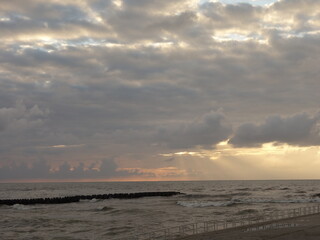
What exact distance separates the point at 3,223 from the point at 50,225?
8283 mm

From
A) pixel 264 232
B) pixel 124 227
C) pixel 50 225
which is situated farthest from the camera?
pixel 50 225

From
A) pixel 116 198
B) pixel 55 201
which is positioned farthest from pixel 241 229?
pixel 116 198

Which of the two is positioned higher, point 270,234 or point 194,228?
point 270,234

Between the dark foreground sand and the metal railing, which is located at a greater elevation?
the dark foreground sand

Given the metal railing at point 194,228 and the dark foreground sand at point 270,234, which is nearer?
the dark foreground sand at point 270,234

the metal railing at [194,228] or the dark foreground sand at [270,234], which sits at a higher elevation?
the dark foreground sand at [270,234]

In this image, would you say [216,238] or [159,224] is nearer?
[216,238]

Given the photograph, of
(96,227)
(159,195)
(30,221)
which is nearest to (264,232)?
(96,227)

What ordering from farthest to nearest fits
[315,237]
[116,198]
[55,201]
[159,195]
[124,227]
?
[159,195] → [116,198] → [55,201] → [124,227] → [315,237]

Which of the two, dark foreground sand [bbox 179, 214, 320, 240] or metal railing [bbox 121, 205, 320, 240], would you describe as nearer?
dark foreground sand [bbox 179, 214, 320, 240]

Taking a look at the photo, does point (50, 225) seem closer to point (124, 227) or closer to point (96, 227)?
point (96, 227)

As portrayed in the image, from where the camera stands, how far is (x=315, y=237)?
2606cm

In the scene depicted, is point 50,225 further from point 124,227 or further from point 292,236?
point 292,236

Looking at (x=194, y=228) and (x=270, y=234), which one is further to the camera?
(x=194, y=228)
